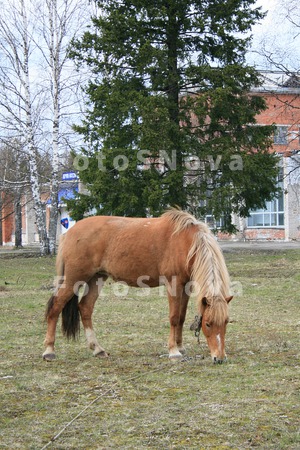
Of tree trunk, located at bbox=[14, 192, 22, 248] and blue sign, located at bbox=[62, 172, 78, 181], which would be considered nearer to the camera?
blue sign, located at bbox=[62, 172, 78, 181]

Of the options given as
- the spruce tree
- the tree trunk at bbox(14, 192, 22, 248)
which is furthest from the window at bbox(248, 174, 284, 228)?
the spruce tree

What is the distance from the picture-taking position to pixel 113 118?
2155cm

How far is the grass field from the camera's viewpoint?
4258 mm

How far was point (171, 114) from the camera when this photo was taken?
22.0 m

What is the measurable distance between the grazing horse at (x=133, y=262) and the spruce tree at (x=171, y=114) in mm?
12514

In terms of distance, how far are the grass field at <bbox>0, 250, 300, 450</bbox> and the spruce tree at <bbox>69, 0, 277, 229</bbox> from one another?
413 inches

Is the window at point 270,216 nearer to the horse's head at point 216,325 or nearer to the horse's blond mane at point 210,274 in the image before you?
the horse's blond mane at point 210,274

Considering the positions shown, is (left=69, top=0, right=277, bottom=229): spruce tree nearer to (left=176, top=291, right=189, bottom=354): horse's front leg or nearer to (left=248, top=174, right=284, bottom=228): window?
(left=176, top=291, right=189, bottom=354): horse's front leg

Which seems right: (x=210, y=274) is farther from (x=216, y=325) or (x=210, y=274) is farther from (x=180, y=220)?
(x=180, y=220)

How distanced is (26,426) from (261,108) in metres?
19.2

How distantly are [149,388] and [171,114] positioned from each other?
675 inches

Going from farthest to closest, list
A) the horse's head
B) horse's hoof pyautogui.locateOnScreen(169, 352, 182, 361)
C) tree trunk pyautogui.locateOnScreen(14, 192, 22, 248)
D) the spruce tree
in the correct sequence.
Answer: tree trunk pyautogui.locateOnScreen(14, 192, 22, 248), the spruce tree, horse's hoof pyautogui.locateOnScreen(169, 352, 182, 361), the horse's head

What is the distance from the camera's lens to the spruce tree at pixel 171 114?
67.9ft

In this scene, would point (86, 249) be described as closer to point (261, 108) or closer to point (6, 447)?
point (6, 447)
